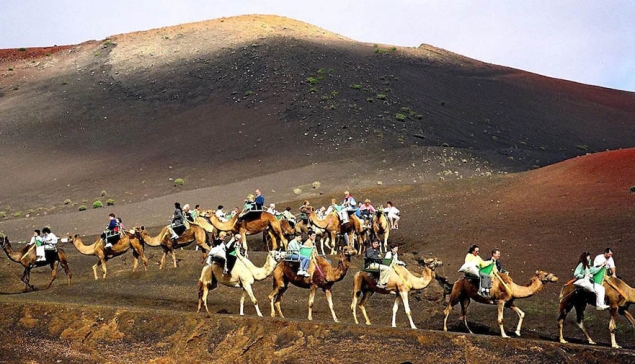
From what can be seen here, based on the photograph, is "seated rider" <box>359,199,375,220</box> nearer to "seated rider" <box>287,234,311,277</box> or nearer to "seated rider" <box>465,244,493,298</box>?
"seated rider" <box>287,234,311,277</box>

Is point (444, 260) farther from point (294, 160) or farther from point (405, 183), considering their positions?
point (294, 160)

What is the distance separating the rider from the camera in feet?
66.9

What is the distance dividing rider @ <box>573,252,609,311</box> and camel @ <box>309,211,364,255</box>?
13196 millimetres

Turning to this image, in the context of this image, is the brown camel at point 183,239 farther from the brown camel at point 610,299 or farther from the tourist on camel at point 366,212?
the brown camel at point 610,299

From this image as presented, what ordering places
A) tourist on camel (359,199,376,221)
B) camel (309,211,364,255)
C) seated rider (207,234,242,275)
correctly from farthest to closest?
tourist on camel (359,199,376,221) → camel (309,211,364,255) → seated rider (207,234,242,275)

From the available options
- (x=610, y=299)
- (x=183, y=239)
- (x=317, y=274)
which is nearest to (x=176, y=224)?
(x=183, y=239)

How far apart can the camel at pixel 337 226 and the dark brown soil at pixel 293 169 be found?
2.33 m

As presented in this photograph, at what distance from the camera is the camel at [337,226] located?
33.3 metres

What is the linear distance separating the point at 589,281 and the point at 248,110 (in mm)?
68093

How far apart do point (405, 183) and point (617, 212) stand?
23467mm

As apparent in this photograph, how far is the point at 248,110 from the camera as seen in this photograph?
86.8 metres

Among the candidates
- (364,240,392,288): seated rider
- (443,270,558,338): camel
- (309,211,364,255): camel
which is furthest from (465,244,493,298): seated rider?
(309,211,364,255): camel

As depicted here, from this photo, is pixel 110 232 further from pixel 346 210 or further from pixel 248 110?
pixel 248 110

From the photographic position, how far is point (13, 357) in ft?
71.2
